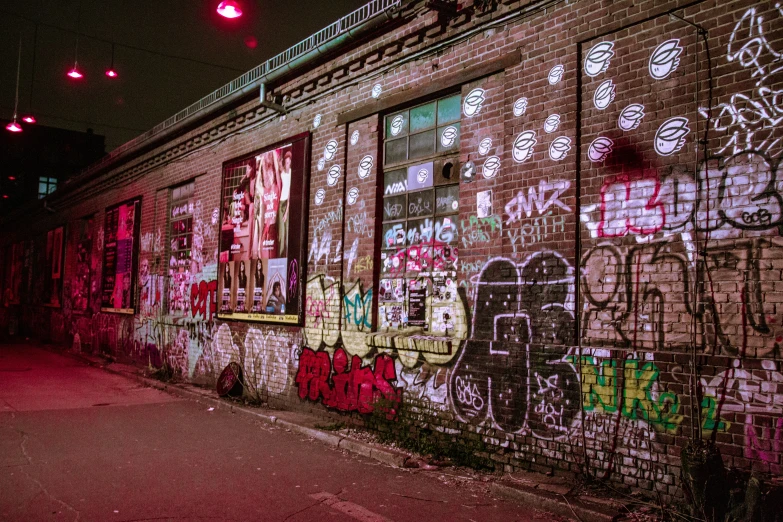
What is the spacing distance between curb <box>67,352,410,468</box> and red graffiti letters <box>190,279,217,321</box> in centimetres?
167

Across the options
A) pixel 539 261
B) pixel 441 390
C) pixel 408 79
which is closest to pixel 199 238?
pixel 408 79

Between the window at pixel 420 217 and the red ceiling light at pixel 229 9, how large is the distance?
2.57m

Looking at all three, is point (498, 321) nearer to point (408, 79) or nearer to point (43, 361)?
point (408, 79)

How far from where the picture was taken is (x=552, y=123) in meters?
6.32

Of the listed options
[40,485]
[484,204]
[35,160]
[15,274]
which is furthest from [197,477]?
[35,160]

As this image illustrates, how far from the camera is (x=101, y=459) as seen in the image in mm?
6734

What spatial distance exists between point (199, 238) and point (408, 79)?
286 inches

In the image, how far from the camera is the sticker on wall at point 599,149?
5.82 metres

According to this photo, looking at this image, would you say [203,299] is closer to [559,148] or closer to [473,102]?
[473,102]

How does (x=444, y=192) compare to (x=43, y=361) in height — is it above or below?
above

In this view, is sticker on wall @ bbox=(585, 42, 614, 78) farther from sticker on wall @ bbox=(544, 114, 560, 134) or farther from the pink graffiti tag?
the pink graffiti tag

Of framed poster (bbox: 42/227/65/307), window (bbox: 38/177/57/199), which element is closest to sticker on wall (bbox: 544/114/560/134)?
framed poster (bbox: 42/227/65/307)

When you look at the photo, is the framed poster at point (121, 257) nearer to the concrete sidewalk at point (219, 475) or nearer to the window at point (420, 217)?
the concrete sidewalk at point (219, 475)

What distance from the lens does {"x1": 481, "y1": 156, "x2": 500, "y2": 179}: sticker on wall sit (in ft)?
22.7
